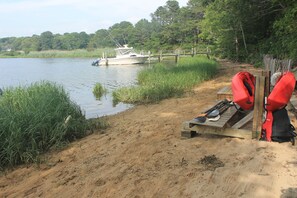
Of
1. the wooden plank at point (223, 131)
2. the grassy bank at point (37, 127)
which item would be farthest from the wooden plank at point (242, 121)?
the grassy bank at point (37, 127)

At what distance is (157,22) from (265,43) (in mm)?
61639

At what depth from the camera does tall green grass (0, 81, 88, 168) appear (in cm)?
523

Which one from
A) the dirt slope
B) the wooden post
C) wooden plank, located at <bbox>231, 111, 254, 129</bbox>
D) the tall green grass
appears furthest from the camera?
the tall green grass

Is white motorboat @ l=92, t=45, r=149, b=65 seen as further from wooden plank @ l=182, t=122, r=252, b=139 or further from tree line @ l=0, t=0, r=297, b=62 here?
wooden plank @ l=182, t=122, r=252, b=139

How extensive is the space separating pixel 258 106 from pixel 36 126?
3793 mm

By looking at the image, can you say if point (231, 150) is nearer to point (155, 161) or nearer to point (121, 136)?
point (155, 161)

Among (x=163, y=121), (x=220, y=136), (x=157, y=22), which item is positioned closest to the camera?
(x=220, y=136)

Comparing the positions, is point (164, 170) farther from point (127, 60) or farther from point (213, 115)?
point (127, 60)

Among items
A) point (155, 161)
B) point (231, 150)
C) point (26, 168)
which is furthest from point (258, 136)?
point (26, 168)

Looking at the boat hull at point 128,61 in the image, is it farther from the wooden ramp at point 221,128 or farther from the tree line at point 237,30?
the wooden ramp at point 221,128

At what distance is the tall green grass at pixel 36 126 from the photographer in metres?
5.23

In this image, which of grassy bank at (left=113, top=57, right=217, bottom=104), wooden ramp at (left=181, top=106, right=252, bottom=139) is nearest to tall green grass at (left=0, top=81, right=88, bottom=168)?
wooden ramp at (left=181, top=106, right=252, bottom=139)

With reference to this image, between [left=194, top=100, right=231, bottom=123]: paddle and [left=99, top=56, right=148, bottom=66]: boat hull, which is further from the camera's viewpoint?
[left=99, top=56, right=148, bottom=66]: boat hull

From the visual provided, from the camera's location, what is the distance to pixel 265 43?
19.5 metres
